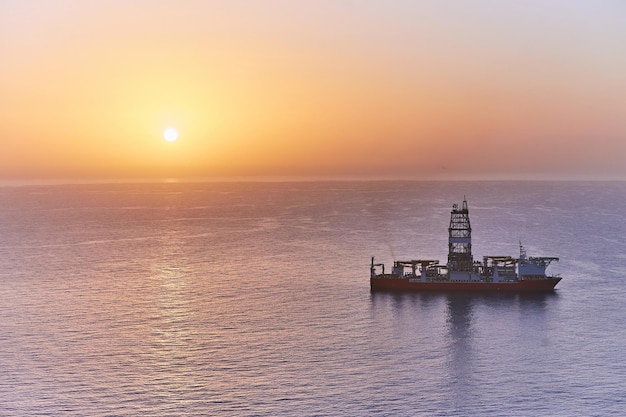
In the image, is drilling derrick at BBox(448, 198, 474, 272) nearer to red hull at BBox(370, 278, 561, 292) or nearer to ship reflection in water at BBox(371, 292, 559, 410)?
red hull at BBox(370, 278, 561, 292)

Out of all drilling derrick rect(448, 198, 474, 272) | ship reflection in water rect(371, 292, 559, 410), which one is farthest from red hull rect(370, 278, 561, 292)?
drilling derrick rect(448, 198, 474, 272)

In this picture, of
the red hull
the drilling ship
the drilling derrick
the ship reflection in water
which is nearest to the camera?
the ship reflection in water

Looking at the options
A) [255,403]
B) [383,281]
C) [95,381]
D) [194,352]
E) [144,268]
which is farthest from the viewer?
[144,268]

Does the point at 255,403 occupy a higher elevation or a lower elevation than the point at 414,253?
lower

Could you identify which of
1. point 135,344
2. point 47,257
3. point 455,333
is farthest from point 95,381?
point 47,257

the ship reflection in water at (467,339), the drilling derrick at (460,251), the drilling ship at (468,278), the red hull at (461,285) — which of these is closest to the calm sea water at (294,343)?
the ship reflection in water at (467,339)

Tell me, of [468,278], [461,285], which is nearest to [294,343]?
[461,285]

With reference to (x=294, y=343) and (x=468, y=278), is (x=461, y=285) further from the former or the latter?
(x=294, y=343)

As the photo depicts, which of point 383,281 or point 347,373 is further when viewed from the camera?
point 383,281

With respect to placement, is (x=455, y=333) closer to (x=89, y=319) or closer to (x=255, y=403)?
(x=255, y=403)
